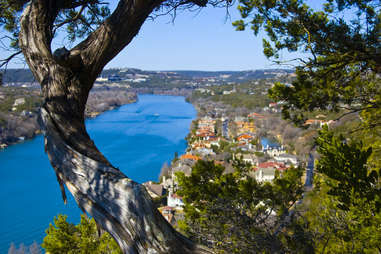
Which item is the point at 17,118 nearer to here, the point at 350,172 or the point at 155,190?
the point at 155,190

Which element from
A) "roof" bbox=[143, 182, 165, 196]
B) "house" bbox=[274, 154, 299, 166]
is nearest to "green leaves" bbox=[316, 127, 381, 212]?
"roof" bbox=[143, 182, 165, 196]

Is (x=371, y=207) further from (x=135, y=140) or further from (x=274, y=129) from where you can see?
(x=274, y=129)

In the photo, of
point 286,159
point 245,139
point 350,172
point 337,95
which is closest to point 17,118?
point 245,139

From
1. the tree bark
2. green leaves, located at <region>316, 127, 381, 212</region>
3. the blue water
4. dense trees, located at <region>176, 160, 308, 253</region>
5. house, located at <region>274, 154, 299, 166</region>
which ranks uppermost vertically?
the tree bark

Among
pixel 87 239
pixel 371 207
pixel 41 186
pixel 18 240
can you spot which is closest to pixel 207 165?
pixel 371 207

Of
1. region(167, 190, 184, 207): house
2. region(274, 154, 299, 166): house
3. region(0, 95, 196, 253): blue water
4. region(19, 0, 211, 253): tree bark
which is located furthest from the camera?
region(274, 154, 299, 166): house

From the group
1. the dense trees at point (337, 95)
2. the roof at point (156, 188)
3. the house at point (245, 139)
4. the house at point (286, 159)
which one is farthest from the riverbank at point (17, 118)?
the dense trees at point (337, 95)

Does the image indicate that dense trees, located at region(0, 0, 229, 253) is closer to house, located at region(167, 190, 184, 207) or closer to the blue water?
the blue water

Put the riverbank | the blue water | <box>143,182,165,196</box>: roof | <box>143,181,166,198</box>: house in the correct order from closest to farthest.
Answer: the blue water, <box>143,181,166,198</box>: house, <box>143,182,165,196</box>: roof, the riverbank
